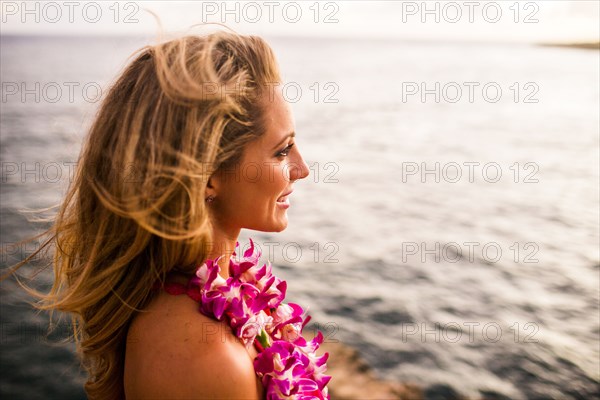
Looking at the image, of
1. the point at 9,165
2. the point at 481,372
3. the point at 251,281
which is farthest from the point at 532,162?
the point at 251,281

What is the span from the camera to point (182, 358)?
1537 mm

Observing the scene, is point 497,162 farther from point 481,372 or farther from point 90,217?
point 90,217

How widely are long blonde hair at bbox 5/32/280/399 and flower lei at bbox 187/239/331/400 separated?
12cm

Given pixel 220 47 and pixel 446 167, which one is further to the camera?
pixel 446 167

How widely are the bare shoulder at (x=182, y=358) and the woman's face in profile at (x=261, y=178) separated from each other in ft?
1.22

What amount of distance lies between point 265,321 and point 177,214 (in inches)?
21.5

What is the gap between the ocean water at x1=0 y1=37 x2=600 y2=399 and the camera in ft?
16.3

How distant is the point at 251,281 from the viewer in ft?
7.11

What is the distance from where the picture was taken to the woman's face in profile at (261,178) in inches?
73.7

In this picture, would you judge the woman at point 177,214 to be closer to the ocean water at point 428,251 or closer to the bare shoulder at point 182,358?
the bare shoulder at point 182,358

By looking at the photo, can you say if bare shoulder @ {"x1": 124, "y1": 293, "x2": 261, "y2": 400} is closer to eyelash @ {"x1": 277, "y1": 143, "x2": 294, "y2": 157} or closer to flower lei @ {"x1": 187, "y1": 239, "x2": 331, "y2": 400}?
flower lei @ {"x1": 187, "y1": 239, "x2": 331, "y2": 400}

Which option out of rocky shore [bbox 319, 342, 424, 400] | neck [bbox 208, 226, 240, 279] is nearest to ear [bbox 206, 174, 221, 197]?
neck [bbox 208, 226, 240, 279]

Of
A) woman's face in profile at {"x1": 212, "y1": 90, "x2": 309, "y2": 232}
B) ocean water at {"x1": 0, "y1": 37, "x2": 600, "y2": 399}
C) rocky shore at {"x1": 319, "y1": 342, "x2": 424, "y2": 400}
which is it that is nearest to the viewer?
woman's face in profile at {"x1": 212, "y1": 90, "x2": 309, "y2": 232}

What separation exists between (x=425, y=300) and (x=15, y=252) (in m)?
4.44
